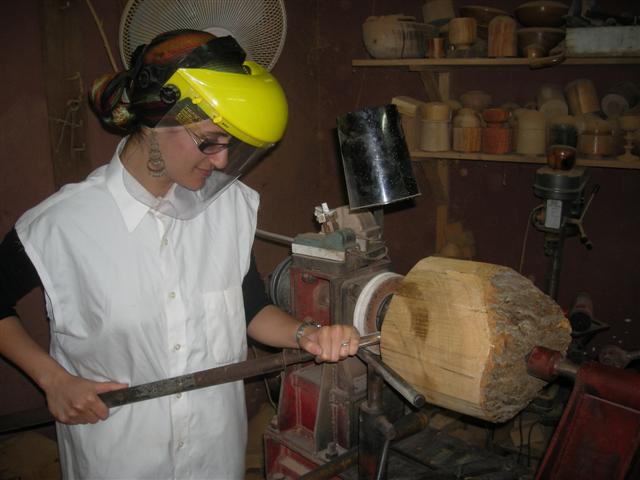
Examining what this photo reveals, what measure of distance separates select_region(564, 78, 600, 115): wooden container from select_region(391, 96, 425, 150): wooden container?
84 cm

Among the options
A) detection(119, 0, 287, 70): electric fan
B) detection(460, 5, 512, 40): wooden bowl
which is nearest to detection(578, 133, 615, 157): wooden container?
detection(460, 5, 512, 40): wooden bowl

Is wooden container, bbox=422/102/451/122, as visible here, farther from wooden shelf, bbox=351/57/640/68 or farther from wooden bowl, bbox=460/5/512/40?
wooden bowl, bbox=460/5/512/40

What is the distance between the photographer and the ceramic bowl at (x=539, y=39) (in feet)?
9.00

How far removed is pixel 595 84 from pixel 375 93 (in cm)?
141

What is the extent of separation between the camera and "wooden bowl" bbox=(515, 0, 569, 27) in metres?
2.76

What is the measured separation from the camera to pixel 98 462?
1.51m

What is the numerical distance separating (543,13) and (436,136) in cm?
85

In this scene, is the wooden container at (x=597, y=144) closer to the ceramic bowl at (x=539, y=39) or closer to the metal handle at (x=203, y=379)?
the ceramic bowl at (x=539, y=39)

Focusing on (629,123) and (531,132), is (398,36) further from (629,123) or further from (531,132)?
(629,123)

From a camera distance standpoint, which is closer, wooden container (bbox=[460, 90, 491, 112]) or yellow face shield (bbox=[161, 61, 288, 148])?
yellow face shield (bbox=[161, 61, 288, 148])

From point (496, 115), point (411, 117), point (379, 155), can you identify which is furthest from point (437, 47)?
point (379, 155)

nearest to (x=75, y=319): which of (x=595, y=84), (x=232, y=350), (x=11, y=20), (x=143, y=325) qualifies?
(x=143, y=325)

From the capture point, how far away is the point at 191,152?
4.47ft

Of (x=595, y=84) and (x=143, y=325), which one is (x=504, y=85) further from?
(x=143, y=325)
